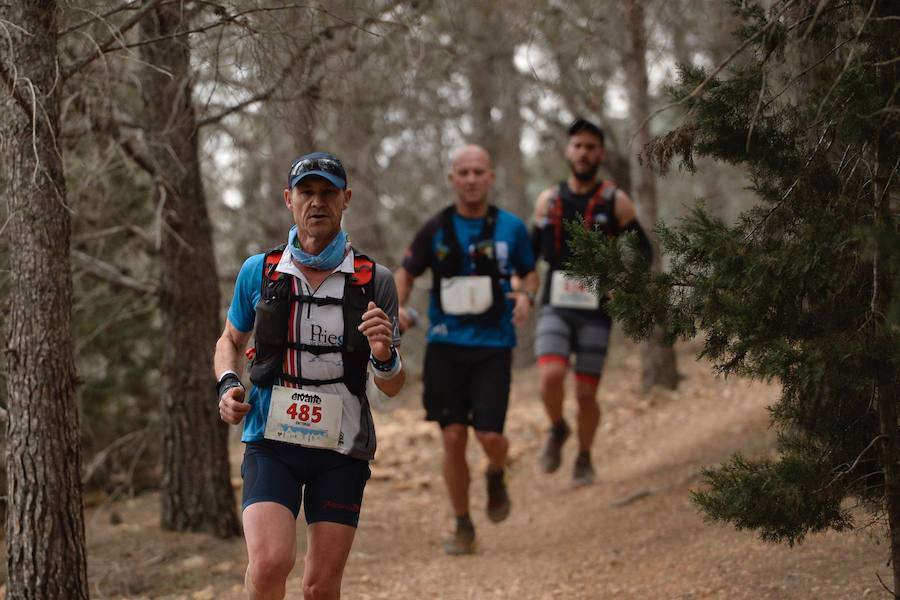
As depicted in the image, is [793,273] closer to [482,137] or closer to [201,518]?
[201,518]

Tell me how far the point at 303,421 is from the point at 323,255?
640 mm

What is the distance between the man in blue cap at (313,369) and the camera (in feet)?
11.4

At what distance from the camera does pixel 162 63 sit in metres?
5.93

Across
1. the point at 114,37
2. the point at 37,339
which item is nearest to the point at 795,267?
the point at 114,37

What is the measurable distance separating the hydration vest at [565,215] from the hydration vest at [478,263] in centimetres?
90

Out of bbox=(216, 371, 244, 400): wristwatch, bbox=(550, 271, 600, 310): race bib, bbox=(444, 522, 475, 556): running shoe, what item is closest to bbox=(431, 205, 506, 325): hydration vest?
bbox=(550, 271, 600, 310): race bib

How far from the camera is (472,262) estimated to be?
6.06m

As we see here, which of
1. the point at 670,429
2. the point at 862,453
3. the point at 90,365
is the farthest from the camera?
the point at 670,429

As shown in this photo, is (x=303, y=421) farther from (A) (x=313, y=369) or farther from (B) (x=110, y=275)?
(B) (x=110, y=275)

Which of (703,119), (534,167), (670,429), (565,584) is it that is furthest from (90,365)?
(534,167)

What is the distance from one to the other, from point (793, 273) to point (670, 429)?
6.90 metres

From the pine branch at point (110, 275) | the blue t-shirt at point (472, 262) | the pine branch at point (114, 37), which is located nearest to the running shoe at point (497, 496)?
the blue t-shirt at point (472, 262)

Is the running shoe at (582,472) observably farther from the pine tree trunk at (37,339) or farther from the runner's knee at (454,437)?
the pine tree trunk at (37,339)

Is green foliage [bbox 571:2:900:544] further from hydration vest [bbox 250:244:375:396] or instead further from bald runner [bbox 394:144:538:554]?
bald runner [bbox 394:144:538:554]
